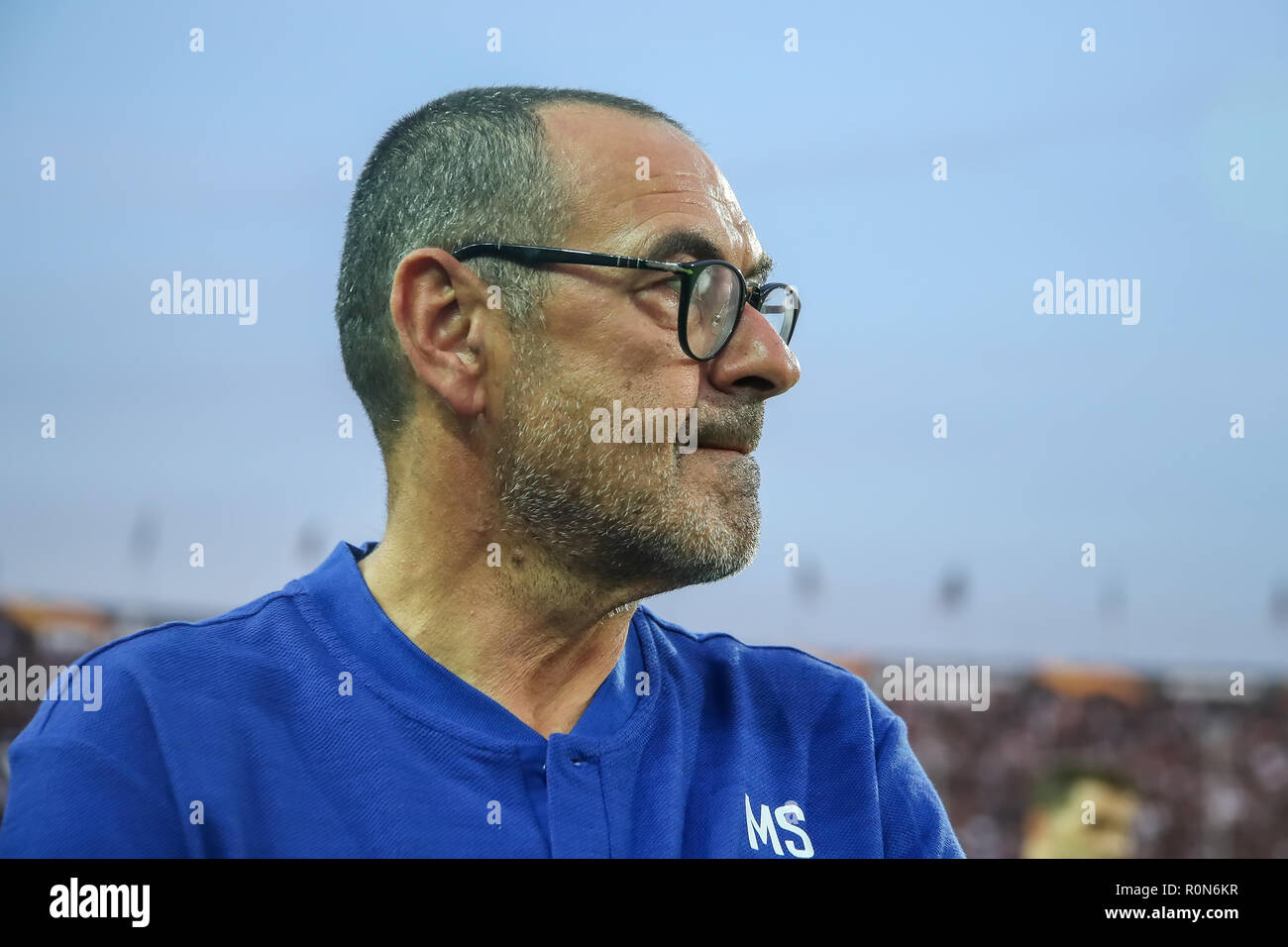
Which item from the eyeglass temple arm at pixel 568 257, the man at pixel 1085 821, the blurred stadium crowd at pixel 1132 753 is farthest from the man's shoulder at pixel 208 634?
the blurred stadium crowd at pixel 1132 753

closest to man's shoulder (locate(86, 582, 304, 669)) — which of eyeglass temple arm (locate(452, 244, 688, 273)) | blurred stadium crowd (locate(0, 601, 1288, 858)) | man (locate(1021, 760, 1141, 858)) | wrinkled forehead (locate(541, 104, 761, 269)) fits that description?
eyeglass temple arm (locate(452, 244, 688, 273))

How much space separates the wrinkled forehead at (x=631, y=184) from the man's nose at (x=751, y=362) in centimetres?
16

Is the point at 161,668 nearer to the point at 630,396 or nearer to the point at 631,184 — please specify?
the point at 630,396

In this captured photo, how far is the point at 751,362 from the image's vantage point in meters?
2.15

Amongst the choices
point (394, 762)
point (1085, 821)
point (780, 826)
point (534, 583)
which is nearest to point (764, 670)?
point (780, 826)

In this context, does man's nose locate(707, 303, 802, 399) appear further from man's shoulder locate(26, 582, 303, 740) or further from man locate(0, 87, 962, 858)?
man's shoulder locate(26, 582, 303, 740)

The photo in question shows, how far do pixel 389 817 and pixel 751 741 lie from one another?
71 cm

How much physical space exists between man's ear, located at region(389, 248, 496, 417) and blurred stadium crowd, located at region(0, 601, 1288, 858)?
49.7 ft

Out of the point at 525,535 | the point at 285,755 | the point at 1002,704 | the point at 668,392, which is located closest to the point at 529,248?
the point at 668,392

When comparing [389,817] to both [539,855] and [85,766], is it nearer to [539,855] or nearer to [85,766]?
[539,855]

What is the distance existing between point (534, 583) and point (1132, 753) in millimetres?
18935

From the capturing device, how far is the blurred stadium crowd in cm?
1766

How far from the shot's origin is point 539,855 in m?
1.94

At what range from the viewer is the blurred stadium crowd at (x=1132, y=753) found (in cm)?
1766
